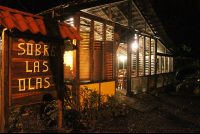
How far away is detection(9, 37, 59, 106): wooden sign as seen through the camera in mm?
3414

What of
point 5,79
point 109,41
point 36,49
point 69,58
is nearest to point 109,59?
point 109,41

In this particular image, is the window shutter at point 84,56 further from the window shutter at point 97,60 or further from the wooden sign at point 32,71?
the wooden sign at point 32,71

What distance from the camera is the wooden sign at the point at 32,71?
3414 mm

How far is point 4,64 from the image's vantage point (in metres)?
3.29

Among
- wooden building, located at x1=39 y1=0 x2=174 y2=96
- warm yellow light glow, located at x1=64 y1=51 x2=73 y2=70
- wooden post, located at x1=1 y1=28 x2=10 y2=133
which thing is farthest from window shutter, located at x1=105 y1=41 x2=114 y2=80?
wooden post, located at x1=1 y1=28 x2=10 y2=133

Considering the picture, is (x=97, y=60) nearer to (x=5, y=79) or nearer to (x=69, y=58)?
(x=69, y=58)

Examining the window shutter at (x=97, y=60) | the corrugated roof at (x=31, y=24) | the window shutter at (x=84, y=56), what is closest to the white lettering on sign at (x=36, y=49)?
the corrugated roof at (x=31, y=24)

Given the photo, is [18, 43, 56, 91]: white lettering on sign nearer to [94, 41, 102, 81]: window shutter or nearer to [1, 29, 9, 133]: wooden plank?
[1, 29, 9, 133]: wooden plank

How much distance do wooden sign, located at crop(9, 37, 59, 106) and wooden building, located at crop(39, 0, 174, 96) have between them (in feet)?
4.85

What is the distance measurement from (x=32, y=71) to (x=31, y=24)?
122 cm

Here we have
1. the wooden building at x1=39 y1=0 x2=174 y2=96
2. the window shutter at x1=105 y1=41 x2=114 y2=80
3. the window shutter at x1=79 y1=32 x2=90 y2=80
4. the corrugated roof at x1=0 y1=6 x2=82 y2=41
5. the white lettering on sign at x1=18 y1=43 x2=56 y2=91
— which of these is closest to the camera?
the corrugated roof at x1=0 y1=6 x2=82 y2=41

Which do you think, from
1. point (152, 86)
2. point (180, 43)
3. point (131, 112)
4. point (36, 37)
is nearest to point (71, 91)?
point (36, 37)

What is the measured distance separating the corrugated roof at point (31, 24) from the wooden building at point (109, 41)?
1452 millimetres

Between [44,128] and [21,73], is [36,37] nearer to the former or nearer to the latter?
[21,73]
